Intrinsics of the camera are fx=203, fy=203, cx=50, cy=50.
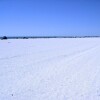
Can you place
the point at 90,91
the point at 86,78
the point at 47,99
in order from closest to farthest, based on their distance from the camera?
the point at 47,99, the point at 90,91, the point at 86,78

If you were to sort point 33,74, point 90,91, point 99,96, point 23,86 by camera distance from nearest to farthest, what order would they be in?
point 99,96, point 90,91, point 23,86, point 33,74

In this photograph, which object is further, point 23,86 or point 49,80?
point 49,80

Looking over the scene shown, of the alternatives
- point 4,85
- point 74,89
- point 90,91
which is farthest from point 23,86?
point 90,91

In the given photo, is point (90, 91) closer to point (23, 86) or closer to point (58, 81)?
point (58, 81)

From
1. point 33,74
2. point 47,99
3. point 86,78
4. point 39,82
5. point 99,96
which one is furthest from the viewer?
point 33,74

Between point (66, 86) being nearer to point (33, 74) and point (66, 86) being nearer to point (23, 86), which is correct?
point (23, 86)

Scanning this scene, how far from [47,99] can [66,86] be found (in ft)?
4.93

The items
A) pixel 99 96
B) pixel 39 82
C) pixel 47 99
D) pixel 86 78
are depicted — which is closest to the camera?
pixel 47 99

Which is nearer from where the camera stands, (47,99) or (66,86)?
(47,99)

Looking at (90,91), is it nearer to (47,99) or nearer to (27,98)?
(47,99)

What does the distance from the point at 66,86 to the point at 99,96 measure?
4.37ft

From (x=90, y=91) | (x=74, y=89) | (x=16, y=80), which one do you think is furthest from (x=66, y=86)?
(x=16, y=80)

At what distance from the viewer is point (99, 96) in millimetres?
5941

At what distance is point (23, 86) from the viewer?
6816mm
